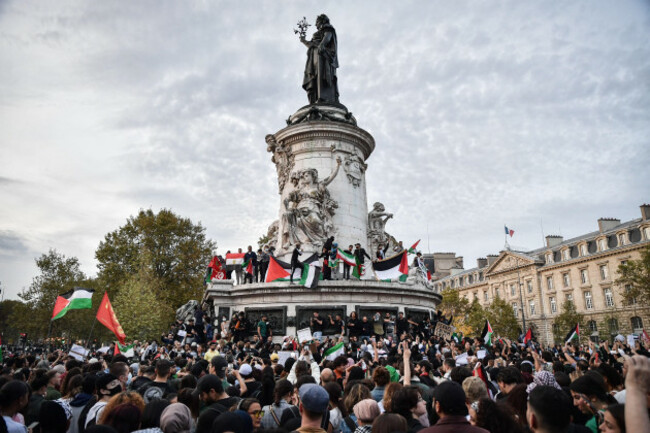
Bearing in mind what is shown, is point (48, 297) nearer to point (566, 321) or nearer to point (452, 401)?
point (452, 401)

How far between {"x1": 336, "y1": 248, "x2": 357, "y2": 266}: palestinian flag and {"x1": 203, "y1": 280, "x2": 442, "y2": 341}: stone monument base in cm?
111

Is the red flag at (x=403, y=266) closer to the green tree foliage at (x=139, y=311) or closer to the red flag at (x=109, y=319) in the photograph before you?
the red flag at (x=109, y=319)

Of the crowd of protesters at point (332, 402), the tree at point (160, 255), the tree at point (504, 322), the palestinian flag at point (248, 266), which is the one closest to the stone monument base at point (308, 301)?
the palestinian flag at point (248, 266)

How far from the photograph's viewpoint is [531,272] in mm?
71875

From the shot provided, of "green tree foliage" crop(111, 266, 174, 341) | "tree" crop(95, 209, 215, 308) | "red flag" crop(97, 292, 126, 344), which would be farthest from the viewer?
"tree" crop(95, 209, 215, 308)

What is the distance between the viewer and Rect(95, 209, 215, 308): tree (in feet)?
155

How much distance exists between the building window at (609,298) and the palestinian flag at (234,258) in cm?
5551

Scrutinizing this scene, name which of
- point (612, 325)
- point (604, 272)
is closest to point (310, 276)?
point (612, 325)

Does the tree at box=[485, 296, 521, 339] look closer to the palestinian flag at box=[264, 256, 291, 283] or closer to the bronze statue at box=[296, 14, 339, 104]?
the bronze statue at box=[296, 14, 339, 104]

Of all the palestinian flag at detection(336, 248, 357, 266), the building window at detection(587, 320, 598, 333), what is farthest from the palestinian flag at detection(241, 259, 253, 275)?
the building window at detection(587, 320, 598, 333)

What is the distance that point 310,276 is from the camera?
715 inches

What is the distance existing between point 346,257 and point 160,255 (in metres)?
34.7

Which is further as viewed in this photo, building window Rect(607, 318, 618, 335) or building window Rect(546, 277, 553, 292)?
building window Rect(546, 277, 553, 292)

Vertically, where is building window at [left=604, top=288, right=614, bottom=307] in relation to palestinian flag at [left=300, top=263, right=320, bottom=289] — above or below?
above
